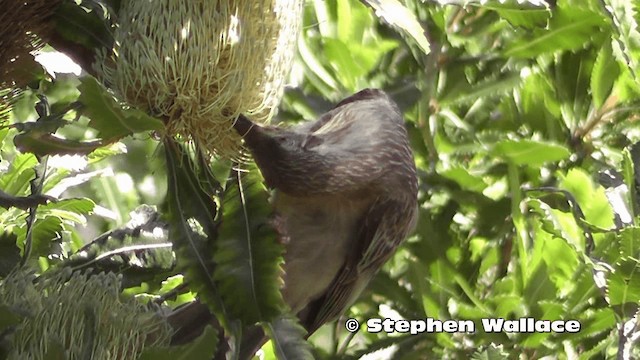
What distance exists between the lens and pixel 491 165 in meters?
1.76

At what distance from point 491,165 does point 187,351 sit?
1.06 metres

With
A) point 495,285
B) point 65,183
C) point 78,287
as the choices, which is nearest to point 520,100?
point 495,285

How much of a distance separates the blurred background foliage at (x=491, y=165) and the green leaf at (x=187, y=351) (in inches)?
23.3

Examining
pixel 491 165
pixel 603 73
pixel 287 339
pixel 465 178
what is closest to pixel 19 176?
pixel 287 339

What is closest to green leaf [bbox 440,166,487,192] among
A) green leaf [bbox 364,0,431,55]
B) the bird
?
the bird

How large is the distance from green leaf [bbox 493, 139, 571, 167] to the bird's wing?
52 centimetres

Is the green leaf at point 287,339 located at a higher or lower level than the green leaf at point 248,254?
lower

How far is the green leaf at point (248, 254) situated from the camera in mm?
871

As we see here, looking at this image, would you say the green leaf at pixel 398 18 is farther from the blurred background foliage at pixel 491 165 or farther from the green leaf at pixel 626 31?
the green leaf at pixel 626 31

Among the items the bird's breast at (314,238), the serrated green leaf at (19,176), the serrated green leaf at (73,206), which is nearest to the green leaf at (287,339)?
the bird's breast at (314,238)

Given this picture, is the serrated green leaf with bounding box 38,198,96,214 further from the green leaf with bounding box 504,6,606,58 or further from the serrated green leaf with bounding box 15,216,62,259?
the green leaf with bounding box 504,6,606,58

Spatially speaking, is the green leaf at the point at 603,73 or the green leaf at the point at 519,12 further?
the green leaf at the point at 603,73

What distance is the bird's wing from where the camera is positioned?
1054mm

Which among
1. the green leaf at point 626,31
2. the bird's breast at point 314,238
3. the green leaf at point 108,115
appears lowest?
the green leaf at point 626,31
